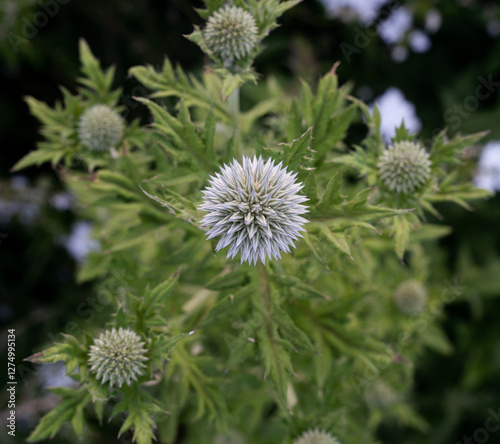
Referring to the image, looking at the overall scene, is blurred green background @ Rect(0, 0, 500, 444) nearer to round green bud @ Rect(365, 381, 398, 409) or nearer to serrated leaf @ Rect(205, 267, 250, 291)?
round green bud @ Rect(365, 381, 398, 409)

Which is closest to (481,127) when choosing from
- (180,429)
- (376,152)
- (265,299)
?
(376,152)

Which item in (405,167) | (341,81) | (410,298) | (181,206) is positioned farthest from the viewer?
(341,81)

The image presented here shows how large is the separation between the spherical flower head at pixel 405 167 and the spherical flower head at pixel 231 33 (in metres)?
1.01

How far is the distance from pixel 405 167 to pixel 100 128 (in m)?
1.89

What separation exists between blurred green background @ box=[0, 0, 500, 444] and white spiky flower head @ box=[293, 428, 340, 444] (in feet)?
7.88

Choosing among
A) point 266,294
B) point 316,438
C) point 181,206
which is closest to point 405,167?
point 266,294

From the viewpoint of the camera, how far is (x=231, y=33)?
2.35m

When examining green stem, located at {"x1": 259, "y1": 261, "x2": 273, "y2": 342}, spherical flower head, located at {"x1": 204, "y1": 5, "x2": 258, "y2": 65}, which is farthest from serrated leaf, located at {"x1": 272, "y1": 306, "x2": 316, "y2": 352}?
spherical flower head, located at {"x1": 204, "y1": 5, "x2": 258, "y2": 65}

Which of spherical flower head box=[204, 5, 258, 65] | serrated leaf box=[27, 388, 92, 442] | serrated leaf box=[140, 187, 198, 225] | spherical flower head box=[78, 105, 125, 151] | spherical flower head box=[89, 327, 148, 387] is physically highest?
spherical flower head box=[204, 5, 258, 65]

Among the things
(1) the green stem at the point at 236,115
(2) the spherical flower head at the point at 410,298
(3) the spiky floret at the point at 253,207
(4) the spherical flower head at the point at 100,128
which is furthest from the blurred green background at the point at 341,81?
(3) the spiky floret at the point at 253,207

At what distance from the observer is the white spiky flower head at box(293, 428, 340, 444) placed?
2.73 metres

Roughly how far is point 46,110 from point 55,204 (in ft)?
8.28

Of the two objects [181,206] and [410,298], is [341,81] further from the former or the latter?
[181,206]

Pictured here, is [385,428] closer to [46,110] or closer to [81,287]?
[81,287]
